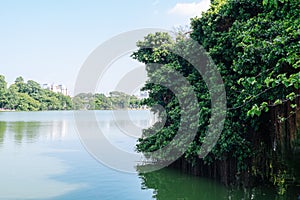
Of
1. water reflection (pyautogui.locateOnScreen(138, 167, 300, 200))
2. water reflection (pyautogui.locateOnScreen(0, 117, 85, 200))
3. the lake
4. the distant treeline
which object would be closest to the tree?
the distant treeline

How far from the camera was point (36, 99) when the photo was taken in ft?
216

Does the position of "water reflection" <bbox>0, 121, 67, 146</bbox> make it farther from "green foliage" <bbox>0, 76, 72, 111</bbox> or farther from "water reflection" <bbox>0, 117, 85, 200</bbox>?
"green foliage" <bbox>0, 76, 72, 111</bbox>

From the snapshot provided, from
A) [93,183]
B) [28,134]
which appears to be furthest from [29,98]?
[93,183]

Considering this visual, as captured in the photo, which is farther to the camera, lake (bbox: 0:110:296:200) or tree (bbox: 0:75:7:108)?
tree (bbox: 0:75:7:108)

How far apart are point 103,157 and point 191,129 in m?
6.49

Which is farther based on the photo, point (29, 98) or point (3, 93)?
point (29, 98)

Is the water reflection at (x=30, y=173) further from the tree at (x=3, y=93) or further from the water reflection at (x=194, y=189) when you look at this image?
the tree at (x=3, y=93)

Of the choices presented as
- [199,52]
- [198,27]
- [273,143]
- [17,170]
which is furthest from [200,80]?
[17,170]

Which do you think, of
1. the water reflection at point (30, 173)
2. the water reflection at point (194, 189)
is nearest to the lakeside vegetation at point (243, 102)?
the water reflection at point (194, 189)

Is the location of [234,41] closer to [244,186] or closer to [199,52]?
[199,52]

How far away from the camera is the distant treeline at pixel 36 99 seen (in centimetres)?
5478

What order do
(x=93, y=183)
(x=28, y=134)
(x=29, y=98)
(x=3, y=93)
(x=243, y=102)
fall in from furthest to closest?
(x=29, y=98) → (x=3, y=93) → (x=28, y=134) → (x=93, y=183) → (x=243, y=102)

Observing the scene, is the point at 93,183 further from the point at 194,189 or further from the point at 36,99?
the point at 36,99

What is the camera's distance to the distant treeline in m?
54.8
